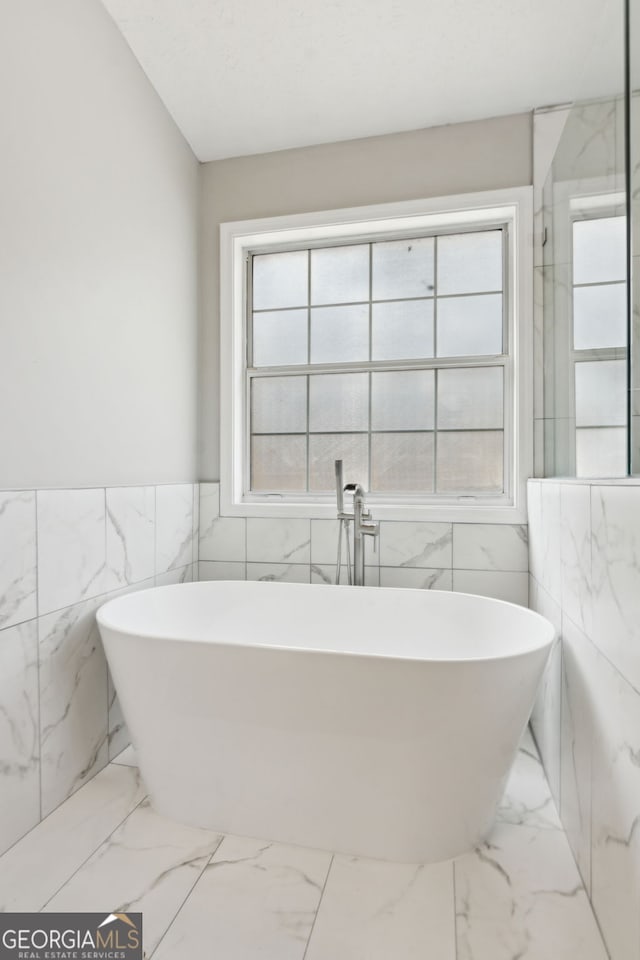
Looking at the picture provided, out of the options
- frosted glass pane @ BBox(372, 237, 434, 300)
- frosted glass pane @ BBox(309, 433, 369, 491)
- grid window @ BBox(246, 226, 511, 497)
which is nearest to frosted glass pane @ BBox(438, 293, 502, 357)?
grid window @ BBox(246, 226, 511, 497)

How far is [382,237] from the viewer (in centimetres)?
246

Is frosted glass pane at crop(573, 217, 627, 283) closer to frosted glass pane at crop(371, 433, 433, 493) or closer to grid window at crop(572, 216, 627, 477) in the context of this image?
grid window at crop(572, 216, 627, 477)

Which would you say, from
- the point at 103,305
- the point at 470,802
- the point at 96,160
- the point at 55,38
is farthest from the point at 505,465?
the point at 55,38

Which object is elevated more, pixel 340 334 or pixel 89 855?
pixel 340 334

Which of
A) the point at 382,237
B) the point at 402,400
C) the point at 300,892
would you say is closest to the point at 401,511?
the point at 402,400

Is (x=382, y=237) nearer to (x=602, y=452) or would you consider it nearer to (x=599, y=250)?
(x=599, y=250)

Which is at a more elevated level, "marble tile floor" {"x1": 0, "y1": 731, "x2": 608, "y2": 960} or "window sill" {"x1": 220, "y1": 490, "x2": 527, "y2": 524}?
"window sill" {"x1": 220, "y1": 490, "x2": 527, "y2": 524}

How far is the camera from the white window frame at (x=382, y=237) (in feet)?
7.22

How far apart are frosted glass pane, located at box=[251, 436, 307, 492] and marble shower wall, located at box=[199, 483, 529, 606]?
9.0 inches

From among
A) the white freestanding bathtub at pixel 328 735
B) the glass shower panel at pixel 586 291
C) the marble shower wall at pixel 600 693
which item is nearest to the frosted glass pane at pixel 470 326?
the glass shower panel at pixel 586 291

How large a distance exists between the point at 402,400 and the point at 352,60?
4.43ft

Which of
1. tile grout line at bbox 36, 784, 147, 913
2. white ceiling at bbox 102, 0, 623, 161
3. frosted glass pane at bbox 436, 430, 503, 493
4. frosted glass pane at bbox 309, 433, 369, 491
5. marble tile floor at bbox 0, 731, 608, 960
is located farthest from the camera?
frosted glass pane at bbox 309, 433, 369, 491

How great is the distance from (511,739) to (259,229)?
2304 millimetres

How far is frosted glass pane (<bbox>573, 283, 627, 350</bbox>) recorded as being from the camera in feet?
3.84
